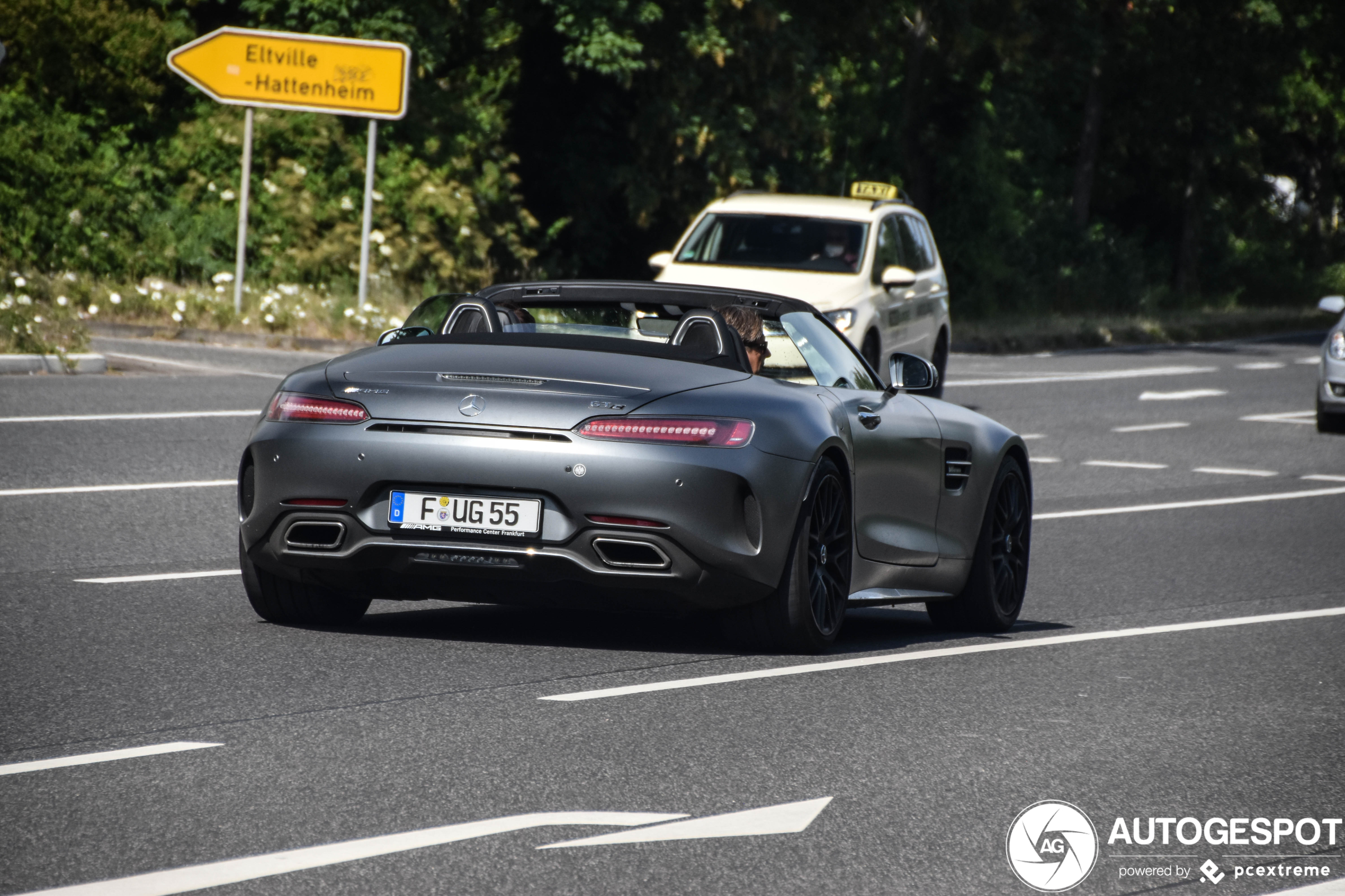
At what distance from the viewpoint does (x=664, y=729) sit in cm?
604

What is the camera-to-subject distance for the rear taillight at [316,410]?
23.1ft

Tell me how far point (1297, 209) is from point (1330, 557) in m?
49.7

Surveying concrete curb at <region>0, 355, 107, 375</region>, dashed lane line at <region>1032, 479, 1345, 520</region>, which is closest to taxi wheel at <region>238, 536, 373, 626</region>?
dashed lane line at <region>1032, 479, 1345, 520</region>

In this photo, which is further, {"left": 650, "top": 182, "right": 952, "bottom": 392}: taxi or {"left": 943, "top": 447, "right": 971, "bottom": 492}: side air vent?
{"left": 650, "top": 182, "right": 952, "bottom": 392}: taxi

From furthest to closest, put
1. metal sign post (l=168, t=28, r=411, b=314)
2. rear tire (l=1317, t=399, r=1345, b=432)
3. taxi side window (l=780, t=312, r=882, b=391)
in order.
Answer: metal sign post (l=168, t=28, r=411, b=314) → rear tire (l=1317, t=399, r=1345, b=432) → taxi side window (l=780, t=312, r=882, b=391)

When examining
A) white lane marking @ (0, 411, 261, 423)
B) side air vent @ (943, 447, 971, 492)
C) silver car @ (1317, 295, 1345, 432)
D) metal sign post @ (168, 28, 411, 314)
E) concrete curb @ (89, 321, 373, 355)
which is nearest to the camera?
side air vent @ (943, 447, 971, 492)

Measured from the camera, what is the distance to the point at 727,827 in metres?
4.91

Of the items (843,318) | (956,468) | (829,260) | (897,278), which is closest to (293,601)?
(956,468)

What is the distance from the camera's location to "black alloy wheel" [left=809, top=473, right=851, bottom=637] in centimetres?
738

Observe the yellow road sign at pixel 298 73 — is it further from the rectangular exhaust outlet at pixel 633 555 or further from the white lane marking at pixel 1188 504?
the rectangular exhaust outlet at pixel 633 555

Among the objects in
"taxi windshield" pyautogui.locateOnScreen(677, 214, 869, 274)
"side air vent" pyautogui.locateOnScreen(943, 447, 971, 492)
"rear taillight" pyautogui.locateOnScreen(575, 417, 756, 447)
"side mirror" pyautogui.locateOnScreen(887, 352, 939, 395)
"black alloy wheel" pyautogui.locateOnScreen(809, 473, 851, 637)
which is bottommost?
"black alloy wheel" pyautogui.locateOnScreen(809, 473, 851, 637)

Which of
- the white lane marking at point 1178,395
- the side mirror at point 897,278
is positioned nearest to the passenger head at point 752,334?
the side mirror at point 897,278

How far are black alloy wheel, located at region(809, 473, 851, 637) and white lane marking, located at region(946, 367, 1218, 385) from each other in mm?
15814

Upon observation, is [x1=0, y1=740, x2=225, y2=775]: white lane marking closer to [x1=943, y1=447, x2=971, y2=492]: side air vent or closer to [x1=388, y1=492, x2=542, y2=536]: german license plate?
→ [x1=388, y1=492, x2=542, y2=536]: german license plate
